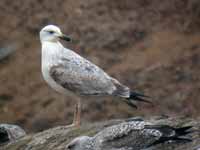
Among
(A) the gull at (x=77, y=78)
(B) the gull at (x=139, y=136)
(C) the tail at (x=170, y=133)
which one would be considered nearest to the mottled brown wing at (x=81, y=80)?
(A) the gull at (x=77, y=78)

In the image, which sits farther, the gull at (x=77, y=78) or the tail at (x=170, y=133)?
the gull at (x=77, y=78)

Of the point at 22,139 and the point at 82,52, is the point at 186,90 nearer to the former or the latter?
the point at 82,52

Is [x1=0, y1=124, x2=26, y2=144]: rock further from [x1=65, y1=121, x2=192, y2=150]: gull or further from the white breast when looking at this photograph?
[x1=65, y1=121, x2=192, y2=150]: gull

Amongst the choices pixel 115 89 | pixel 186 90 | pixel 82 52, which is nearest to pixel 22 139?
pixel 115 89

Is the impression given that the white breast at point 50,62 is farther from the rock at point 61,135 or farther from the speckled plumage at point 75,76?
the rock at point 61,135

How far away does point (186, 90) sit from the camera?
22516 millimetres

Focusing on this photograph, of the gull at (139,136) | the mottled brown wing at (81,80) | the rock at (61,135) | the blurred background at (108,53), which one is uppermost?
the blurred background at (108,53)

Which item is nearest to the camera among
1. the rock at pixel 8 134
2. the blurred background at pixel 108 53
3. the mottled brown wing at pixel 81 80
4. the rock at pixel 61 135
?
the rock at pixel 61 135

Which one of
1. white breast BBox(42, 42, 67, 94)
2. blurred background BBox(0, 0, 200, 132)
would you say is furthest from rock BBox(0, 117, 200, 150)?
blurred background BBox(0, 0, 200, 132)

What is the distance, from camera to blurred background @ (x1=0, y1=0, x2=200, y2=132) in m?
22.8

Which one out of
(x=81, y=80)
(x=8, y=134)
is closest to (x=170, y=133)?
(x=81, y=80)

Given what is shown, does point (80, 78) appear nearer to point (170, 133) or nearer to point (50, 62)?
point (50, 62)

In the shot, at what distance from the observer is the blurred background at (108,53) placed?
74.7 feet

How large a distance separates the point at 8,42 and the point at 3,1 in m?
1.35
